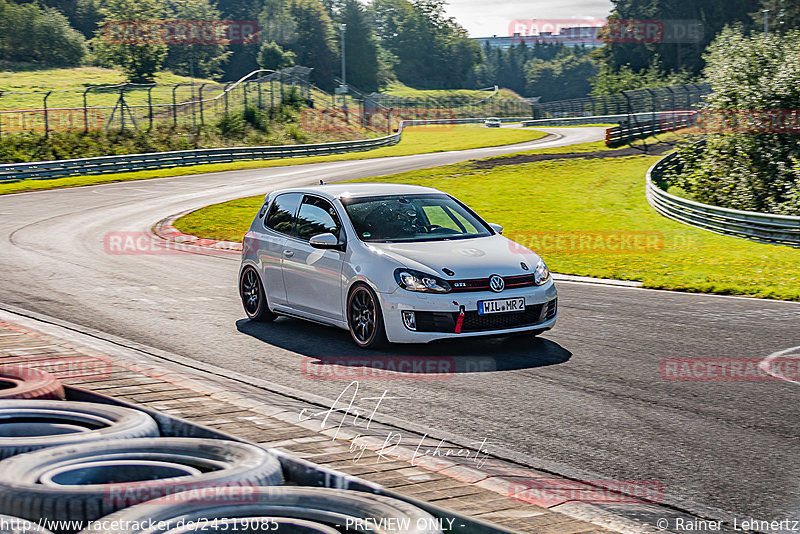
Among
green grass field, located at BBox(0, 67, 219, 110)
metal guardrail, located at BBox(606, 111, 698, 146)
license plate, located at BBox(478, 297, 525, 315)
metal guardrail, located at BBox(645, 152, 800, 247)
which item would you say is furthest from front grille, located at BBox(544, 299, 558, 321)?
metal guardrail, located at BBox(606, 111, 698, 146)

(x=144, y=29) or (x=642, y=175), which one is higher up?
(x=144, y=29)

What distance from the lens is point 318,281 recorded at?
10148mm

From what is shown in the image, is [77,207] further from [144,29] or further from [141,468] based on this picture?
[144,29]

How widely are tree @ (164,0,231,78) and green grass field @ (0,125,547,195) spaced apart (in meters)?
47.1

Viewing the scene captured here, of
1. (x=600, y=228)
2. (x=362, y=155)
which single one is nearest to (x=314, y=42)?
(x=362, y=155)

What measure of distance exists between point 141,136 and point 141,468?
160ft

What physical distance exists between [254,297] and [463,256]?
3.20 meters

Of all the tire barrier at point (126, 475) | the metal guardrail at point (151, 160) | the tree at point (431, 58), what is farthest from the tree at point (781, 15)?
the tree at point (431, 58)

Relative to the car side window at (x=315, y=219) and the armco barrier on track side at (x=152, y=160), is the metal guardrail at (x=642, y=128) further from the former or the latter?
the car side window at (x=315, y=219)

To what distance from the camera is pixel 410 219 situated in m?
10.2

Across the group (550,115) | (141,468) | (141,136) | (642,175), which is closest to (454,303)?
(141,468)

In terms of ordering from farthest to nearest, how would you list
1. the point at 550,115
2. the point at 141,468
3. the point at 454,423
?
the point at 550,115 < the point at 454,423 < the point at 141,468

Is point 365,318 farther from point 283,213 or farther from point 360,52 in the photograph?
point 360,52

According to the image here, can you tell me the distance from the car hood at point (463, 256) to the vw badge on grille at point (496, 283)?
0.05 metres
